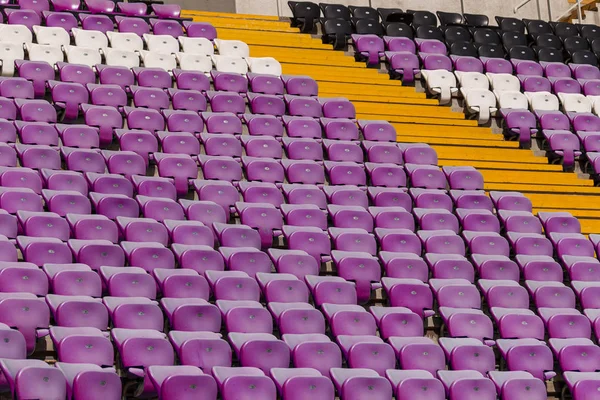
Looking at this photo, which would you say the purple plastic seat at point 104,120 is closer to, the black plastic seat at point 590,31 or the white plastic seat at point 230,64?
the white plastic seat at point 230,64

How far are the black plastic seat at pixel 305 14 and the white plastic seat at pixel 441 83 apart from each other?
1.36 metres

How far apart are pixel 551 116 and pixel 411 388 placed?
15.1 feet

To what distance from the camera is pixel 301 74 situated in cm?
944

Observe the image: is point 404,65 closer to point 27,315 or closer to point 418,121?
point 418,121

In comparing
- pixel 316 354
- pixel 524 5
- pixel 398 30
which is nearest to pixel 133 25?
pixel 398 30

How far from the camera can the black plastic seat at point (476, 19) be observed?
1147 cm

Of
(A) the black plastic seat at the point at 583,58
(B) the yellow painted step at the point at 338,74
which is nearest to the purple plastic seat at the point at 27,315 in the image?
(B) the yellow painted step at the point at 338,74

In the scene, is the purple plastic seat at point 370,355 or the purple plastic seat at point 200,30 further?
the purple plastic seat at point 200,30

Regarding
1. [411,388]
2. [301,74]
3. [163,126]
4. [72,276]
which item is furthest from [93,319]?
[301,74]

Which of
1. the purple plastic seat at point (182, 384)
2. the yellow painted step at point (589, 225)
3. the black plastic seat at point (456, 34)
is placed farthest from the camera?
the black plastic seat at point (456, 34)

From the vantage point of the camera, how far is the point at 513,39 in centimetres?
1114

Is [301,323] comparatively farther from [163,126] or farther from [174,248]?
[163,126]

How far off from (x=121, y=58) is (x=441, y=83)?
301cm

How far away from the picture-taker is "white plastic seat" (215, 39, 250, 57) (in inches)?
368
